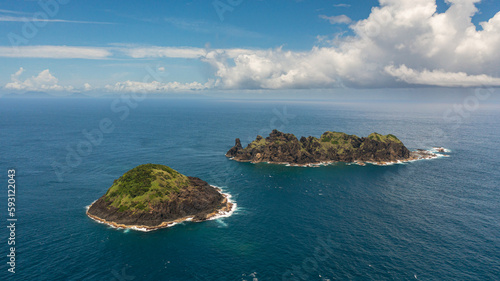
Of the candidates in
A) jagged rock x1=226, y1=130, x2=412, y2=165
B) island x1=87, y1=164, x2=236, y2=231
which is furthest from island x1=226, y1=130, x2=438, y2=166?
island x1=87, y1=164, x2=236, y2=231

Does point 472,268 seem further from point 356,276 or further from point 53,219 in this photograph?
→ point 53,219

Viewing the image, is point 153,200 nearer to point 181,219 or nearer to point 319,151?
point 181,219

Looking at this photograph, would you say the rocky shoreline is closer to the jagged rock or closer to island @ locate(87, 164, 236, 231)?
island @ locate(87, 164, 236, 231)

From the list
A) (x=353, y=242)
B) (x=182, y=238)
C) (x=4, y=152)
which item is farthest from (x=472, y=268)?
(x=4, y=152)

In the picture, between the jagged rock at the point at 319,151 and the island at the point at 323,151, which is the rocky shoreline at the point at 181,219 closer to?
the jagged rock at the point at 319,151

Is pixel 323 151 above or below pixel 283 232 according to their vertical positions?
above

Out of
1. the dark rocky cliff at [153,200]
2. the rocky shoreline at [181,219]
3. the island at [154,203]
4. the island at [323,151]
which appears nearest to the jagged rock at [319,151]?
the island at [323,151]

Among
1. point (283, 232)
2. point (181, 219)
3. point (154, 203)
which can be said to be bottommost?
point (283, 232)

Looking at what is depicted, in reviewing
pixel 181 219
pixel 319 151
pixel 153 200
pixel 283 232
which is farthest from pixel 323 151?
pixel 153 200
